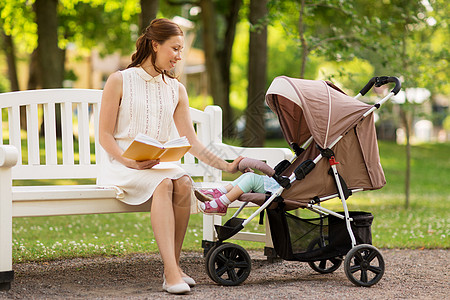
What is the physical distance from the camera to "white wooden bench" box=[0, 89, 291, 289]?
4047 mm

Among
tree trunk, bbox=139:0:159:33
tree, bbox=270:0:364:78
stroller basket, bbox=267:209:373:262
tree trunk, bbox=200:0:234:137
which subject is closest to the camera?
stroller basket, bbox=267:209:373:262

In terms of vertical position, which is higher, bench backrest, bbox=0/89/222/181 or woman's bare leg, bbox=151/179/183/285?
bench backrest, bbox=0/89/222/181

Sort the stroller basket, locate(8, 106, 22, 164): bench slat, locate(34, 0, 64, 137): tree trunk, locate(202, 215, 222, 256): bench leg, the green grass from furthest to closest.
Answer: locate(34, 0, 64, 137): tree trunk
the green grass
locate(202, 215, 222, 256): bench leg
locate(8, 106, 22, 164): bench slat
the stroller basket

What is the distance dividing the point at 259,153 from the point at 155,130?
1085 mm

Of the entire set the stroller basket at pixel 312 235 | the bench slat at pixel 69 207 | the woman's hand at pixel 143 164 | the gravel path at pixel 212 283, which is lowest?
the gravel path at pixel 212 283

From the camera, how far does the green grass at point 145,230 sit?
6.05m

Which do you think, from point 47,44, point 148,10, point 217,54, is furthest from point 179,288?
point 217,54

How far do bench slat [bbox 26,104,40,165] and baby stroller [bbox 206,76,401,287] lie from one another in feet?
5.45

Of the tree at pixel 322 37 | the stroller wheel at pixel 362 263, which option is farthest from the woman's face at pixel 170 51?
the tree at pixel 322 37

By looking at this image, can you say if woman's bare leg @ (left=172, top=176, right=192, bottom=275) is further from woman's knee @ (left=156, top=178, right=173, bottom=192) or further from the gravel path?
the gravel path

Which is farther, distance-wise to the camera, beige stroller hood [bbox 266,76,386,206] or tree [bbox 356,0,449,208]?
tree [bbox 356,0,449,208]

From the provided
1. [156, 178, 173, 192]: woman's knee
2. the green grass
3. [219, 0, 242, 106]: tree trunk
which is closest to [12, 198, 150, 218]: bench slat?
[156, 178, 173, 192]: woman's knee

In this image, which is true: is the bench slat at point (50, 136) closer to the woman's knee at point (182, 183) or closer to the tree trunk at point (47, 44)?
the woman's knee at point (182, 183)

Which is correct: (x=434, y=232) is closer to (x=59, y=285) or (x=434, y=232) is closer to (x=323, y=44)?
(x=323, y=44)
